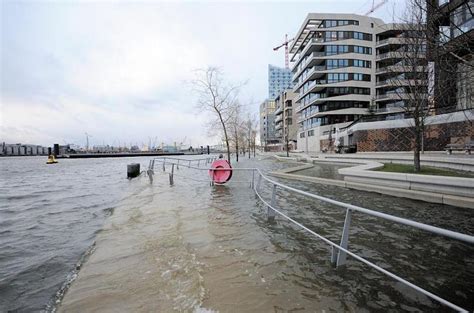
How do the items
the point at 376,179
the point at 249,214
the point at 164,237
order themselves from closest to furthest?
the point at 164,237, the point at 249,214, the point at 376,179

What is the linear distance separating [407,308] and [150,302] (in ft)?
9.44

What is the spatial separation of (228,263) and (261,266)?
51cm

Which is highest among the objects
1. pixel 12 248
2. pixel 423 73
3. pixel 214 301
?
pixel 423 73

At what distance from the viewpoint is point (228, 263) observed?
3.93m

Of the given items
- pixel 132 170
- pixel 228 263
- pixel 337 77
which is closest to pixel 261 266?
pixel 228 263

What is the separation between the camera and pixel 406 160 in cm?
1728

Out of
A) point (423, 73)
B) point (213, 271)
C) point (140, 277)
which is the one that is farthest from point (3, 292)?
point (423, 73)

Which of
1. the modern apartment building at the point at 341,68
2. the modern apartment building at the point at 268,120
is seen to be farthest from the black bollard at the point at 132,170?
the modern apartment building at the point at 268,120

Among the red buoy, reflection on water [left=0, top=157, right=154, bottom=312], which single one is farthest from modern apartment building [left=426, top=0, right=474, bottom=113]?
reflection on water [left=0, top=157, right=154, bottom=312]

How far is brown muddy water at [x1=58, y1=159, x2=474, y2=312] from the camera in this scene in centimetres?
294

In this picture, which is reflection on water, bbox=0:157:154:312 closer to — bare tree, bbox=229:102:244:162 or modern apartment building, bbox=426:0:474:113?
modern apartment building, bbox=426:0:474:113

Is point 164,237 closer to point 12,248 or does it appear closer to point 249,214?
point 249,214

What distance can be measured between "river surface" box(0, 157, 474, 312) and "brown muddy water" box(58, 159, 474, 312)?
0.02 m

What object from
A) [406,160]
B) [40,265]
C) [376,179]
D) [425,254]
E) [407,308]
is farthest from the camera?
[406,160]
